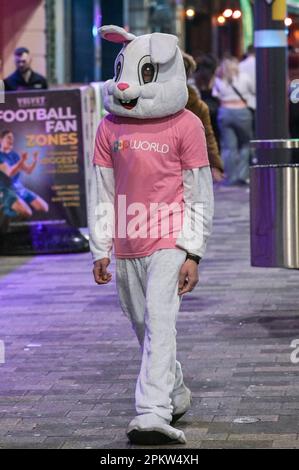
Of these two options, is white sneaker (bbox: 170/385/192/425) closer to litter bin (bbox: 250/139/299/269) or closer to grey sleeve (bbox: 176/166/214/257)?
grey sleeve (bbox: 176/166/214/257)

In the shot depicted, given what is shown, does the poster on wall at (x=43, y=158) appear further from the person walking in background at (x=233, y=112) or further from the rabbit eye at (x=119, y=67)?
the person walking in background at (x=233, y=112)

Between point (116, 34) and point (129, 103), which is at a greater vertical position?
point (116, 34)

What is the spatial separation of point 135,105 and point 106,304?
3.86 m

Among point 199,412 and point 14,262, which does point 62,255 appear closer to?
point 14,262

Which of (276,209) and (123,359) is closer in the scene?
(123,359)

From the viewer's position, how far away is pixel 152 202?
5.88 metres

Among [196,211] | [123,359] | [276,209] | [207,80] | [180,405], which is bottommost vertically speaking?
[123,359]

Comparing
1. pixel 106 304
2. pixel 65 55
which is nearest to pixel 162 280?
pixel 106 304

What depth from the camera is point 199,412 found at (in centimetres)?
639

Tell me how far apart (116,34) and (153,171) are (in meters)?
0.69

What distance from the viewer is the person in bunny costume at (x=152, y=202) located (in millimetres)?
5758

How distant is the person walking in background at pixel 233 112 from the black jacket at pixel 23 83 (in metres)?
4.37

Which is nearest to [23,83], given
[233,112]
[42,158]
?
[42,158]

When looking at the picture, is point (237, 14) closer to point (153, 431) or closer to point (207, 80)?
point (207, 80)
